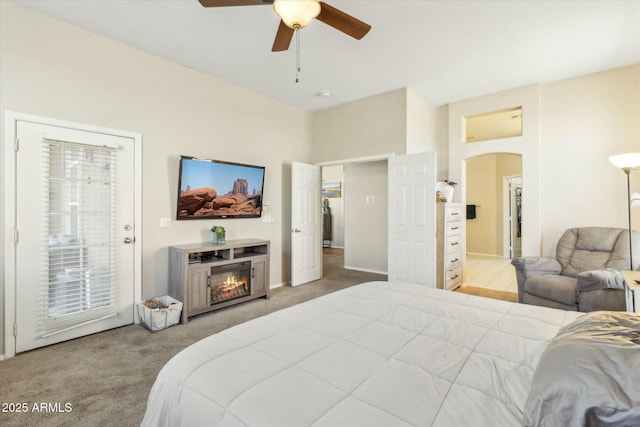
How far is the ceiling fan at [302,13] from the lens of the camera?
1.83 meters

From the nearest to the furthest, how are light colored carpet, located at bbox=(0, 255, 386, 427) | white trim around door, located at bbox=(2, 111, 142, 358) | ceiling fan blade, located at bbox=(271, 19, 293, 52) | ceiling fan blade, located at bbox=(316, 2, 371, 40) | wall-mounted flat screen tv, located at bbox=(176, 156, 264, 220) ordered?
light colored carpet, located at bbox=(0, 255, 386, 427) → ceiling fan blade, located at bbox=(316, 2, 371, 40) → ceiling fan blade, located at bbox=(271, 19, 293, 52) → white trim around door, located at bbox=(2, 111, 142, 358) → wall-mounted flat screen tv, located at bbox=(176, 156, 264, 220)

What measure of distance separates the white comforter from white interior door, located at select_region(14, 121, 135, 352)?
2.34 m

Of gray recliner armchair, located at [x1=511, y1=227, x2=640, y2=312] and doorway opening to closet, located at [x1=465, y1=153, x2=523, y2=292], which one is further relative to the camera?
doorway opening to closet, located at [x1=465, y1=153, x2=523, y2=292]

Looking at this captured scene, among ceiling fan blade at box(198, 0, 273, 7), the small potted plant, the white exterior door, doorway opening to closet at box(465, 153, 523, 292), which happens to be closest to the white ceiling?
ceiling fan blade at box(198, 0, 273, 7)

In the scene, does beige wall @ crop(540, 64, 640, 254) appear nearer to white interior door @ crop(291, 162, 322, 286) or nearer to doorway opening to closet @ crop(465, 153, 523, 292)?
doorway opening to closet @ crop(465, 153, 523, 292)

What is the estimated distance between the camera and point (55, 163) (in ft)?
8.98

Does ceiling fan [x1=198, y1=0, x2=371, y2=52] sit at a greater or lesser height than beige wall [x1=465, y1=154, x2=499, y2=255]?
greater

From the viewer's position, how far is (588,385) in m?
0.79

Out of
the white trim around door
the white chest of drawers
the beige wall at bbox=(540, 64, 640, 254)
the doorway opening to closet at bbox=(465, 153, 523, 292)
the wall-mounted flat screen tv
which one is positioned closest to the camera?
the white trim around door

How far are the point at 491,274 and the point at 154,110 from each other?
6.01 metres

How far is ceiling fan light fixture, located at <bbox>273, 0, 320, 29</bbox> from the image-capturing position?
5.95ft

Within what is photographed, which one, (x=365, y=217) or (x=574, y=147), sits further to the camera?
(x=365, y=217)

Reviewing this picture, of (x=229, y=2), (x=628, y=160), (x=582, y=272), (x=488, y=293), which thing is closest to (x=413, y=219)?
(x=488, y=293)

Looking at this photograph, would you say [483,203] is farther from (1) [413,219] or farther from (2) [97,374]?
(2) [97,374]
